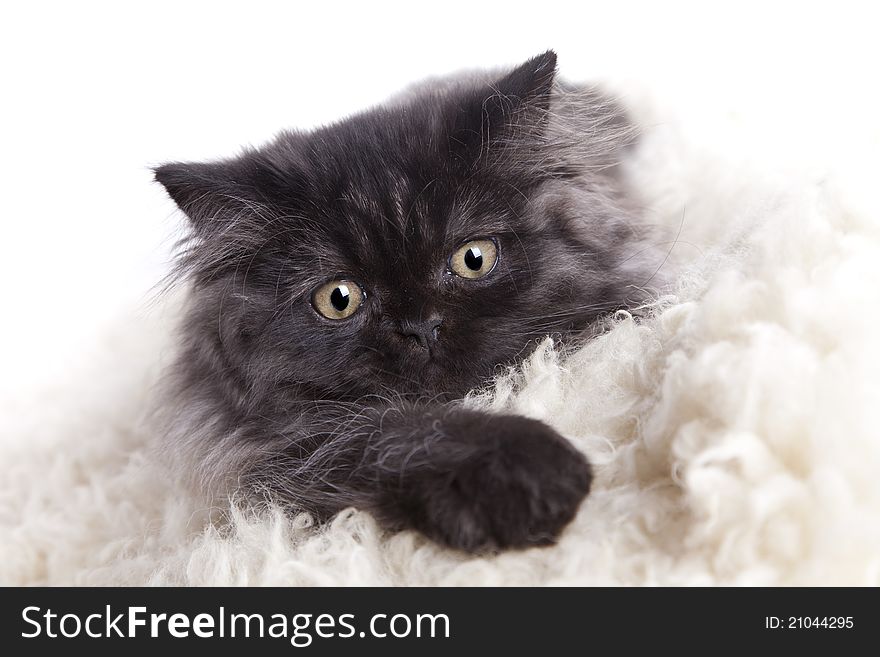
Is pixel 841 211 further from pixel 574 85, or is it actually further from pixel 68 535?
pixel 68 535

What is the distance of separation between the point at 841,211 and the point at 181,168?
3.34ft

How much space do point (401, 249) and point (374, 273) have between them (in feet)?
0.19

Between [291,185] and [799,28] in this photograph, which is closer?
[291,185]

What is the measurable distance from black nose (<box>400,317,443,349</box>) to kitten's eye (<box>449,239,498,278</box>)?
0.10 metres

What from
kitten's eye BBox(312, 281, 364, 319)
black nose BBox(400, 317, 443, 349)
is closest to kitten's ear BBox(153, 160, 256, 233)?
kitten's eye BBox(312, 281, 364, 319)

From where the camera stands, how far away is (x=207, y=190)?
1398 mm

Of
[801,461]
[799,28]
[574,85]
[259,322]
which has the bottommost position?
[801,461]

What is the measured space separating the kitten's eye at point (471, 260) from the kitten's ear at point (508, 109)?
0.56 ft

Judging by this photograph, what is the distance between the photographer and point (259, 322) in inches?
54.2

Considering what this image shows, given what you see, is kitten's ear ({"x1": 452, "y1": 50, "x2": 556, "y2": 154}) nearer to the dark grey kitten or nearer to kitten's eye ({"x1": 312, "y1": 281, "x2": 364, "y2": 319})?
the dark grey kitten

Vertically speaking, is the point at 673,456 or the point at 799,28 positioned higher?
the point at 799,28

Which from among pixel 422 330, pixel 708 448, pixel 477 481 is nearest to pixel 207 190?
pixel 422 330
